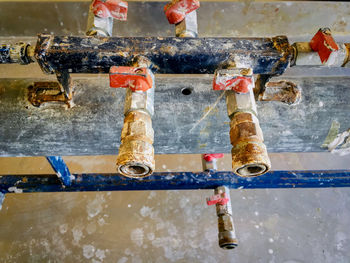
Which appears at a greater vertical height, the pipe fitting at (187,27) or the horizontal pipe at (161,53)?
the pipe fitting at (187,27)

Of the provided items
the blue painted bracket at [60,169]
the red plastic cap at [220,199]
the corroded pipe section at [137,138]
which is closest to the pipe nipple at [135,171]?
the corroded pipe section at [137,138]

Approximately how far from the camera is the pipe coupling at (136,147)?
0.63 m

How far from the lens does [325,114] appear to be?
0.95m

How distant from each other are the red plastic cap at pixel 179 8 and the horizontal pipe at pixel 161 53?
21 centimetres

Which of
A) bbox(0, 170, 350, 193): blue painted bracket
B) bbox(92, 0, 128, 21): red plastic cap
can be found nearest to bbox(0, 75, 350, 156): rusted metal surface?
bbox(92, 0, 128, 21): red plastic cap

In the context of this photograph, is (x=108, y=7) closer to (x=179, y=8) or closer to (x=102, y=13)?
(x=102, y=13)

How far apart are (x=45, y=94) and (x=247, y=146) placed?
721 millimetres

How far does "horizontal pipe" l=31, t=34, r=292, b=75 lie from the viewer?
28.9 inches

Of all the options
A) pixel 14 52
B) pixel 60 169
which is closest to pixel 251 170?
pixel 14 52

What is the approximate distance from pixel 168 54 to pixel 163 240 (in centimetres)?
165

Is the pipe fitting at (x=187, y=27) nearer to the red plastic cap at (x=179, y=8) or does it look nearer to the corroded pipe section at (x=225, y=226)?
the red plastic cap at (x=179, y=8)

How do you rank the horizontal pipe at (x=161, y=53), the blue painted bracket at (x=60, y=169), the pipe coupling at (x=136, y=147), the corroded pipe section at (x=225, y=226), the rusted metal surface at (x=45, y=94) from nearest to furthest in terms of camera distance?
the pipe coupling at (x=136, y=147) < the horizontal pipe at (x=161, y=53) < the rusted metal surface at (x=45, y=94) < the blue painted bracket at (x=60, y=169) < the corroded pipe section at (x=225, y=226)

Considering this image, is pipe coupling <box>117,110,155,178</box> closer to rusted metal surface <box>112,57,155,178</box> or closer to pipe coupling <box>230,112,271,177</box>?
rusted metal surface <box>112,57,155,178</box>

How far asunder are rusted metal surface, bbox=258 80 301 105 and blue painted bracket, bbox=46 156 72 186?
970 millimetres
